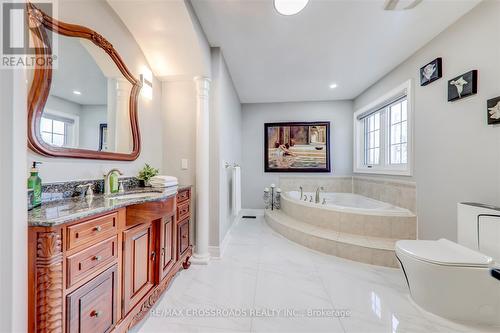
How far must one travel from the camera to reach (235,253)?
253 centimetres

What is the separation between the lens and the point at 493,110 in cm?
164

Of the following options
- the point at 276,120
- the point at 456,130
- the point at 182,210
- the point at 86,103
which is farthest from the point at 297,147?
the point at 86,103

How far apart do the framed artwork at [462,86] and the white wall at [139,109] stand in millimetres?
3036

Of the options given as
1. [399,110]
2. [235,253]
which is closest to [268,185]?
[235,253]

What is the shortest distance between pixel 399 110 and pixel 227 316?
335cm

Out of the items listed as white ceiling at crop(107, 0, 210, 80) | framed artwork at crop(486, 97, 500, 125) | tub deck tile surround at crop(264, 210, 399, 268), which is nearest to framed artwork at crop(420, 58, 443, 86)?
framed artwork at crop(486, 97, 500, 125)

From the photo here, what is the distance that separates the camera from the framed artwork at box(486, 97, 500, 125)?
63.3 inches

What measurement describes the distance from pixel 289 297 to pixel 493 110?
225cm

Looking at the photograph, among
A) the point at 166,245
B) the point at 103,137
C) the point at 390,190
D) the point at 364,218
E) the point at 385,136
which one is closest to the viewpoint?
the point at 103,137

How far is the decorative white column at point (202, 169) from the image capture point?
7.47 ft

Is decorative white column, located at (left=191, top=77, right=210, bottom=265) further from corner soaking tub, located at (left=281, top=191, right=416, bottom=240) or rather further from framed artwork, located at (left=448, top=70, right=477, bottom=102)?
framed artwork, located at (left=448, top=70, right=477, bottom=102)

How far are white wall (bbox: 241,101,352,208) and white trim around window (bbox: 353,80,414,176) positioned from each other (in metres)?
0.24

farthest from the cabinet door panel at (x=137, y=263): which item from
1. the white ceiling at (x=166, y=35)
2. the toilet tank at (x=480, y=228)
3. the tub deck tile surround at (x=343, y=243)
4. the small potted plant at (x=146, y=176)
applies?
the toilet tank at (x=480, y=228)

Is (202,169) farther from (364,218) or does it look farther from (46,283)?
(364,218)
